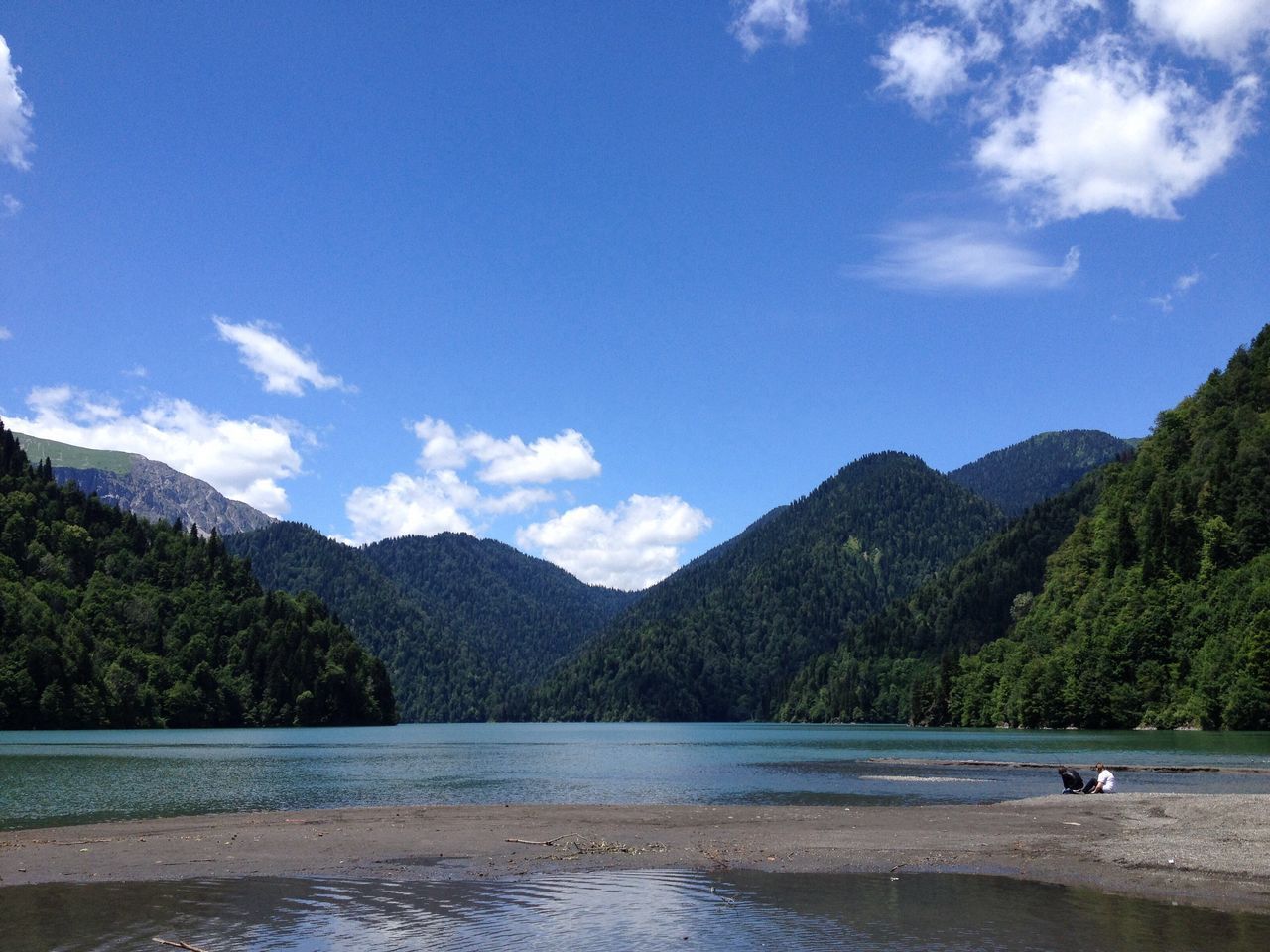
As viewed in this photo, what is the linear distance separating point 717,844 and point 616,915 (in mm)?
13250

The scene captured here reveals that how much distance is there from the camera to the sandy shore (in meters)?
31.2

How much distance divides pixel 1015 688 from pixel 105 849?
181900 mm

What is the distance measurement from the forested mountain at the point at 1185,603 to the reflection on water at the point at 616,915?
126 m

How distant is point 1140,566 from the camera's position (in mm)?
178375

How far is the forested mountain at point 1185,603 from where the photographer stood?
14262 cm

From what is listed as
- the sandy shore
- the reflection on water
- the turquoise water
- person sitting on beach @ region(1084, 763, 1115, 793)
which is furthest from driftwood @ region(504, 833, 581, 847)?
person sitting on beach @ region(1084, 763, 1115, 793)

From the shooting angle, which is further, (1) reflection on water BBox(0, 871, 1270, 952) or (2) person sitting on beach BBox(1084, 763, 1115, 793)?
(2) person sitting on beach BBox(1084, 763, 1115, 793)

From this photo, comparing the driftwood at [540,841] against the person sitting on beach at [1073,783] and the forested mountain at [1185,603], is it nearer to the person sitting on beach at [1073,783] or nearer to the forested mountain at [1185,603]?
the person sitting on beach at [1073,783]

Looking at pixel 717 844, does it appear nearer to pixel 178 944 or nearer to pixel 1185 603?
pixel 178 944

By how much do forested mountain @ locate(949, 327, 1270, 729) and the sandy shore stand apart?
10696 centimetres

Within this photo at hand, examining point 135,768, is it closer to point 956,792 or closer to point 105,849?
point 105,849

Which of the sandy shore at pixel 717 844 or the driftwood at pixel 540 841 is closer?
the sandy shore at pixel 717 844

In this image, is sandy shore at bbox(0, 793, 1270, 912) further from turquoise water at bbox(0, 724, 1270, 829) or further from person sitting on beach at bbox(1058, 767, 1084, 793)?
turquoise water at bbox(0, 724, 1270, 829)

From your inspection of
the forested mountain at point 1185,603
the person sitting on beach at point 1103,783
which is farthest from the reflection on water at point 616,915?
the forested mountain at point 1185,603
